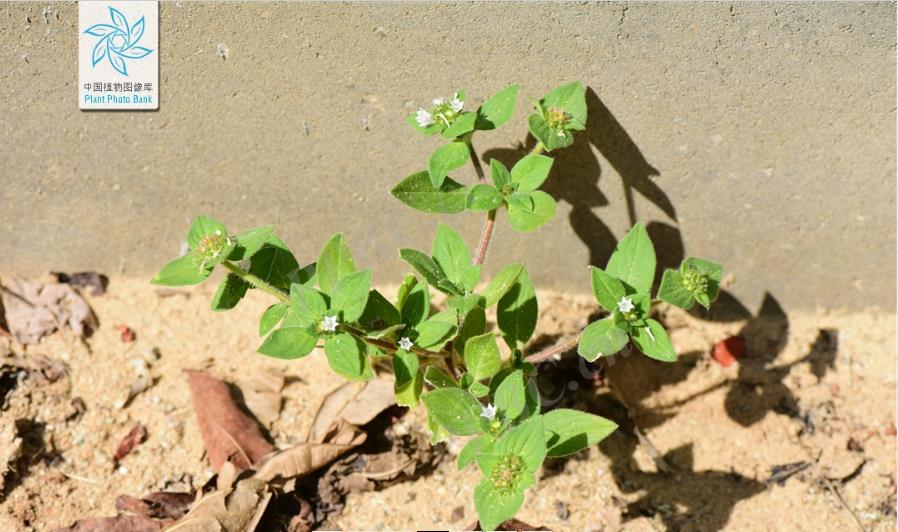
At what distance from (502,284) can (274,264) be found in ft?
2.47

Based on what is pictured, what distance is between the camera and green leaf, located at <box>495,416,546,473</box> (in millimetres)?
2500

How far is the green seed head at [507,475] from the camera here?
2.49m

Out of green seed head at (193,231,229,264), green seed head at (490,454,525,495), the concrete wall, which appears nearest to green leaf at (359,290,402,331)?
green seed head at (193,231,229,264)

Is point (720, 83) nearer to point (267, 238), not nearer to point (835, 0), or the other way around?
point (835, 0)

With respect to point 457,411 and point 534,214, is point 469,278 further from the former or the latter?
point 457,411

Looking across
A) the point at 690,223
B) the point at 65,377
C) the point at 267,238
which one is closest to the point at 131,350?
the point at 65,377

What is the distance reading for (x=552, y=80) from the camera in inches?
121

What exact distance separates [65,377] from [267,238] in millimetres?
1374

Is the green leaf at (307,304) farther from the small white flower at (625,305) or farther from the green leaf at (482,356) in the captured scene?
the small white flower at (625,305)

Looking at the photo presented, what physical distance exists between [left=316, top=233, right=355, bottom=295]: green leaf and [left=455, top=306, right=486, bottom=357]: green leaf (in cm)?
42

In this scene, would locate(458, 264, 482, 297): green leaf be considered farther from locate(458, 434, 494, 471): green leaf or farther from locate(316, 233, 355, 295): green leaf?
locate(458, 434, 494, 471): green leaf

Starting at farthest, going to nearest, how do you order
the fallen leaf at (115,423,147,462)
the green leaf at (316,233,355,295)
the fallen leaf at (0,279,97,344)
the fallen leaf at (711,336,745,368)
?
the fallen leaf at (711,336,745,368) < the fallen leaf at (0,279,97,344) < the fallen leaf at (115,423,147,462) < the green leaf at (316,233,355,295)

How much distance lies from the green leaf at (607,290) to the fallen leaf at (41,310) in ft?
7.30

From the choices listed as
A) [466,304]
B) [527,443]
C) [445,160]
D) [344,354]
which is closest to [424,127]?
[445,160]
